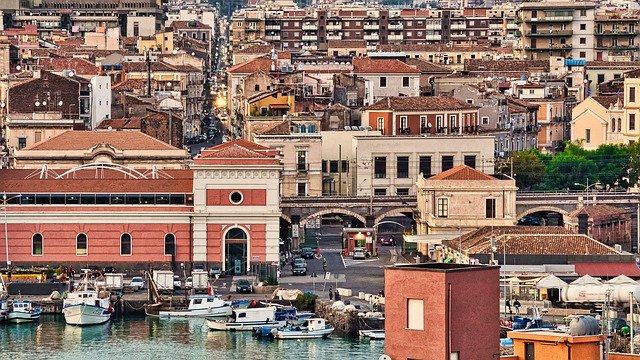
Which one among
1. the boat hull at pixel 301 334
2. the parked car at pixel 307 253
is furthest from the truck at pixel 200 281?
the parked car at pixel 307 253

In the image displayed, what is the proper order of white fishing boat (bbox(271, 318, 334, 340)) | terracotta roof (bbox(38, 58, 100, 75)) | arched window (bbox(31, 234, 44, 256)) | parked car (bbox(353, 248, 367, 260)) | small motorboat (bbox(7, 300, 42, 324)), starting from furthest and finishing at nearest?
terracotta roof (bbox(38, 58, 100, 75)), parked car (bbox(353, 248, 367, 260)), arched window (bbox(31, 234, 44, 256)), small motorboat (bbox(7, 300, 42, 324)), white fishing boat (bbox(271, 318, 334, 340))

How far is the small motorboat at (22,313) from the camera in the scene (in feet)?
169

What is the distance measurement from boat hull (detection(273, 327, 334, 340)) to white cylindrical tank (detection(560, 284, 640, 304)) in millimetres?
4684

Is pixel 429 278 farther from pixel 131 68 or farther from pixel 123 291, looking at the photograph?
pixel 131 68

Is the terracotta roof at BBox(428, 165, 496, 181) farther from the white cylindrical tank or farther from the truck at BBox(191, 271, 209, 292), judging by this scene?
the white cylindrical tank

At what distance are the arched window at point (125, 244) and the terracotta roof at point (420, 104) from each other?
15147 millimetres

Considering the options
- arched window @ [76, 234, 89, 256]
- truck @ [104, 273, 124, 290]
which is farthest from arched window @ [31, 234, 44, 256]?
truck @ [104, 273, 124, 290]

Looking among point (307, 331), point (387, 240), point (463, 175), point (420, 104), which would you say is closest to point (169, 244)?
point (307, 331)

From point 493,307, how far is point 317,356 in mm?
24080

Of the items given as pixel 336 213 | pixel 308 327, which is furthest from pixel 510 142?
pixel 308 327

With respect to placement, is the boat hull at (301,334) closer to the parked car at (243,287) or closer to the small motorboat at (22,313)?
the parked car at (243,287)

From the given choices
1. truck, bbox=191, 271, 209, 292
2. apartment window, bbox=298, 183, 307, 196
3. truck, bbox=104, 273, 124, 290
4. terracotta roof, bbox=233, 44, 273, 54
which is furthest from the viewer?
terracotta roof, bbox=233, 44, 273, 54

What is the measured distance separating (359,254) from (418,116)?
10.4 metres

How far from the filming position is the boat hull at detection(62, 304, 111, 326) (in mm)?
51031
